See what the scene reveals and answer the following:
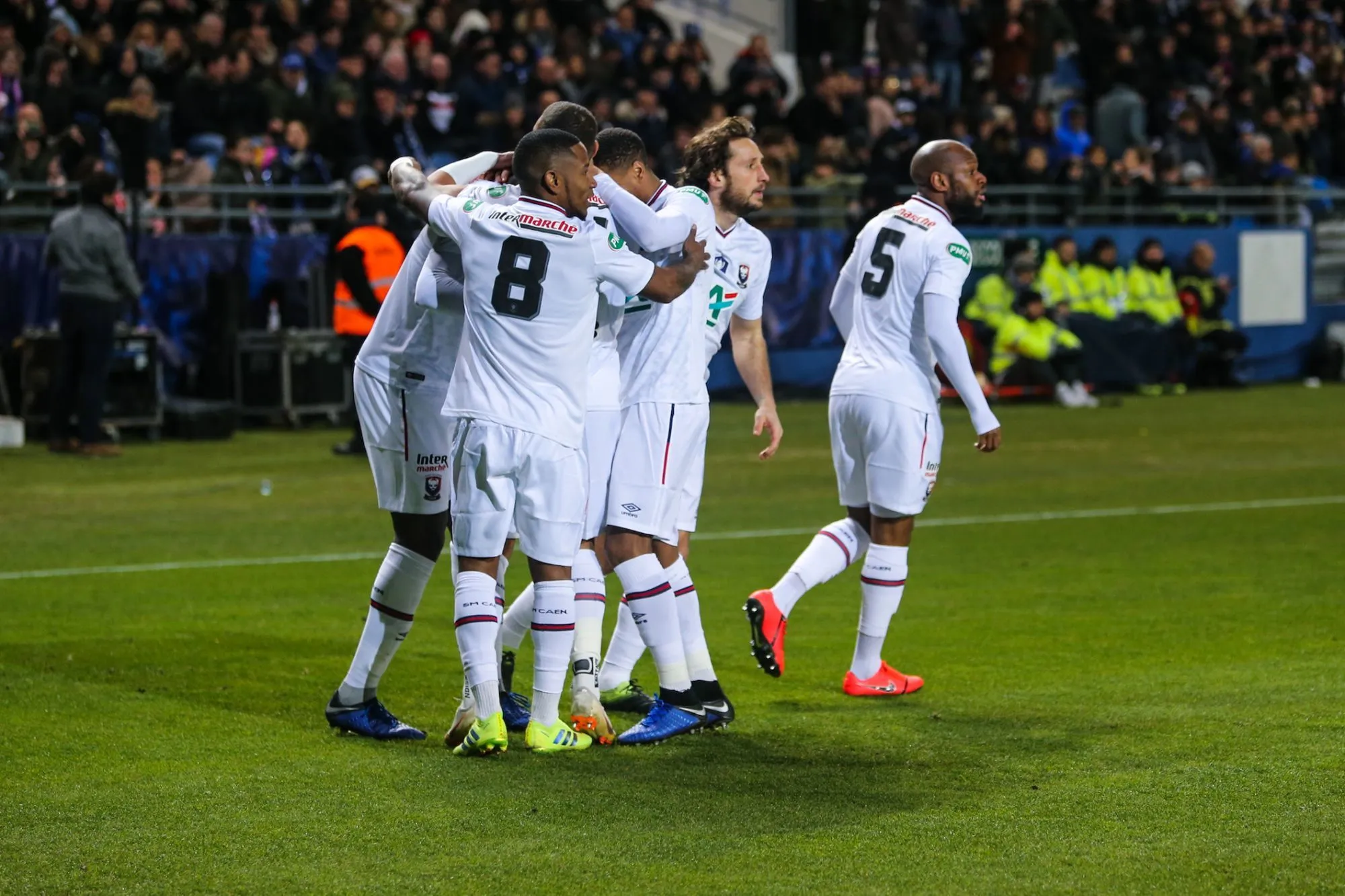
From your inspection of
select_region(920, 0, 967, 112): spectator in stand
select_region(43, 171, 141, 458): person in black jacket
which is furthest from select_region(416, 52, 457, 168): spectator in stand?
select_region(920, 0, 967, 112): spectator in stand

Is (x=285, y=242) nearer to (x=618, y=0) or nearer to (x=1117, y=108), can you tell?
(x=618, y=0)

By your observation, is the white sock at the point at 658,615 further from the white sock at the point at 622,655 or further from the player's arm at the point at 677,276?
the player's arm at the point at 677,276

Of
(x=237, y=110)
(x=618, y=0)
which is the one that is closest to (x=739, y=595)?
(x=237, y=110)

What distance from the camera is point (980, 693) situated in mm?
7266

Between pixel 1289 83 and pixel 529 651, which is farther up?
pixel 1289 83

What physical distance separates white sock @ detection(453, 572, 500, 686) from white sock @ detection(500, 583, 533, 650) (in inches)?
31.9

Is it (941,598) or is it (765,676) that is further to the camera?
(941,598)

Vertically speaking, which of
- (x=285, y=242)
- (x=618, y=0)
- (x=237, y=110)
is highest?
(x=618, y=0)

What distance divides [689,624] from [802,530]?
16.7 ft

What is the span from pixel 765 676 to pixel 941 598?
6.74 feet

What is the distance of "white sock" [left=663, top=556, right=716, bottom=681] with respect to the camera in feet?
22.3

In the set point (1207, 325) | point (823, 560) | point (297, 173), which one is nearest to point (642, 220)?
point (823, 560)

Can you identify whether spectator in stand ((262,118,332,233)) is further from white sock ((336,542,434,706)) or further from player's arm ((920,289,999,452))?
white sock ((336,542,434,706))

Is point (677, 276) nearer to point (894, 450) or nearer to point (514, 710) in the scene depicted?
Answer: point (894, 450)
